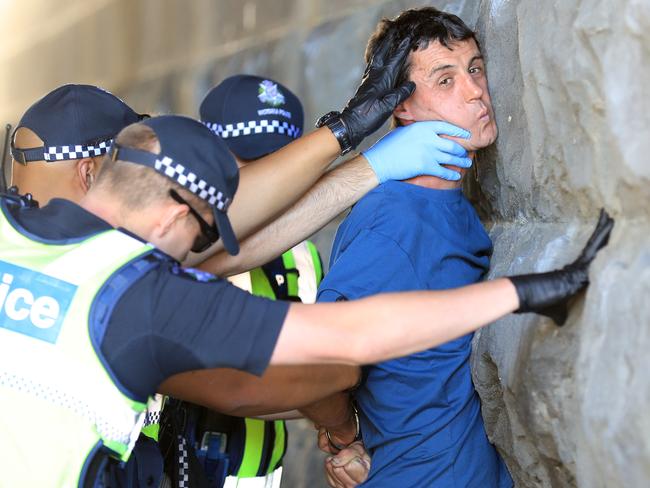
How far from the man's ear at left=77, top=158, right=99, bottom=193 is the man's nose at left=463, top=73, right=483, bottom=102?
0.90 metres

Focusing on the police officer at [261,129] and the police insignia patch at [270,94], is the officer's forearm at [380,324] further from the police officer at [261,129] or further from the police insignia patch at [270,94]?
the police insignia patch at [270,94]

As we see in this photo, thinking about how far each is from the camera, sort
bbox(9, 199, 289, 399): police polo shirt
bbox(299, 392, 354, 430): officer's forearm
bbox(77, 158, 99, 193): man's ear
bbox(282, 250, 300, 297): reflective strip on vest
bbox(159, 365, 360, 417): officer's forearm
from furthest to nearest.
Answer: bbox(282, 250, 300, 297): reflective strip on vest → bbox(77, 158, 99, 193): man's ear → bbox(299, 392, 354, 430): officer's forearm → bbox(159, 365, 360, 417): officer's forearm → bbox(9, 199, 289, 399): police polo shirt

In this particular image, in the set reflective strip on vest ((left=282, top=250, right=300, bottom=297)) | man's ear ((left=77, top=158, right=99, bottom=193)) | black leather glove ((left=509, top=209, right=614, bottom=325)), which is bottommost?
black leather glove ((left=509, top=209, right=614, bottom=325))

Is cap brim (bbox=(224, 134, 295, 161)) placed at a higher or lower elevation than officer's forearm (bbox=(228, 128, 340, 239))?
higher

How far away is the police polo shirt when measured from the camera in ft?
5.63

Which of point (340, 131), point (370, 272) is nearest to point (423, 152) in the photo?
point (340, 131)

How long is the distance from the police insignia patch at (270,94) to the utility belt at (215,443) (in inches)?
34.1

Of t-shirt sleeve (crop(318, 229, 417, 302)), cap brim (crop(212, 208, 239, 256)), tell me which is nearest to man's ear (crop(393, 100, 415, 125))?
t-shirt sleeve (crop(318, 229, 417, 302))

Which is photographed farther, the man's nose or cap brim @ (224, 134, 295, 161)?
cap brim @ (224, 134, 295, 161)

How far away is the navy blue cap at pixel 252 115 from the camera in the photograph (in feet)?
9.72

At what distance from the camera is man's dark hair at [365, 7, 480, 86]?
98.3 inches

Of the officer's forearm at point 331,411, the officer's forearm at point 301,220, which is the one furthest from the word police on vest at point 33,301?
the officer's forearm at point 301,220

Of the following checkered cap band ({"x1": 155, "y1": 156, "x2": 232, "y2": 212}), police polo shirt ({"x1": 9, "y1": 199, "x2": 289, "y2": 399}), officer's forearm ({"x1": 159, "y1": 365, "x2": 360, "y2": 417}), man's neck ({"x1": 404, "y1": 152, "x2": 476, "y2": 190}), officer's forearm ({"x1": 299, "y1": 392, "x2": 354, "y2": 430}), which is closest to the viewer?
police polo shirt ({"x1": 9, "y1": 199, "x2": 289, "y2": 399})

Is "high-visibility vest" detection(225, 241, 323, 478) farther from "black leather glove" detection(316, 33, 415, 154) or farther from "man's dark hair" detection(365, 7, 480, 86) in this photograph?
"man's dark hair" detection(365, 7, 480, 86)
